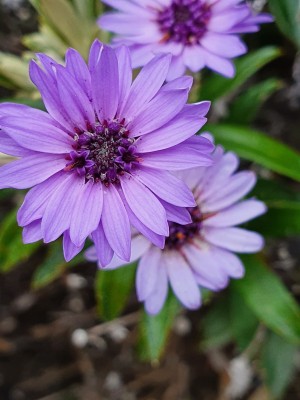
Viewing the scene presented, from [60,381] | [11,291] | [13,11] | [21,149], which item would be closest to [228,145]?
[21,149]

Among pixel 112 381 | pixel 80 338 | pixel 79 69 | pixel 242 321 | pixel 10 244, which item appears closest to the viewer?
pixel 79 69

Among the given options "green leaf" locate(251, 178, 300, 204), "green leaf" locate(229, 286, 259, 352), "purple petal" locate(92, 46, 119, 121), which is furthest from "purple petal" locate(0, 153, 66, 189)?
"green leaf" locate(229, 286, 259, 352)

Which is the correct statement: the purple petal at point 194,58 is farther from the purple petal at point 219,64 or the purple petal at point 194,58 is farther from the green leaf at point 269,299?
the green leaf at point 269,299

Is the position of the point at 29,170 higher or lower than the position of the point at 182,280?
higher

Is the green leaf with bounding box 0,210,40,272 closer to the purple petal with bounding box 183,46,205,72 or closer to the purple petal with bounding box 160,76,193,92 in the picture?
the purple petal with bounding box 183,46,205,72

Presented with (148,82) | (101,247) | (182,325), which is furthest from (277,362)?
(148,82)

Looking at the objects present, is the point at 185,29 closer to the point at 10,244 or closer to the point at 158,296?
the point at 158,296
